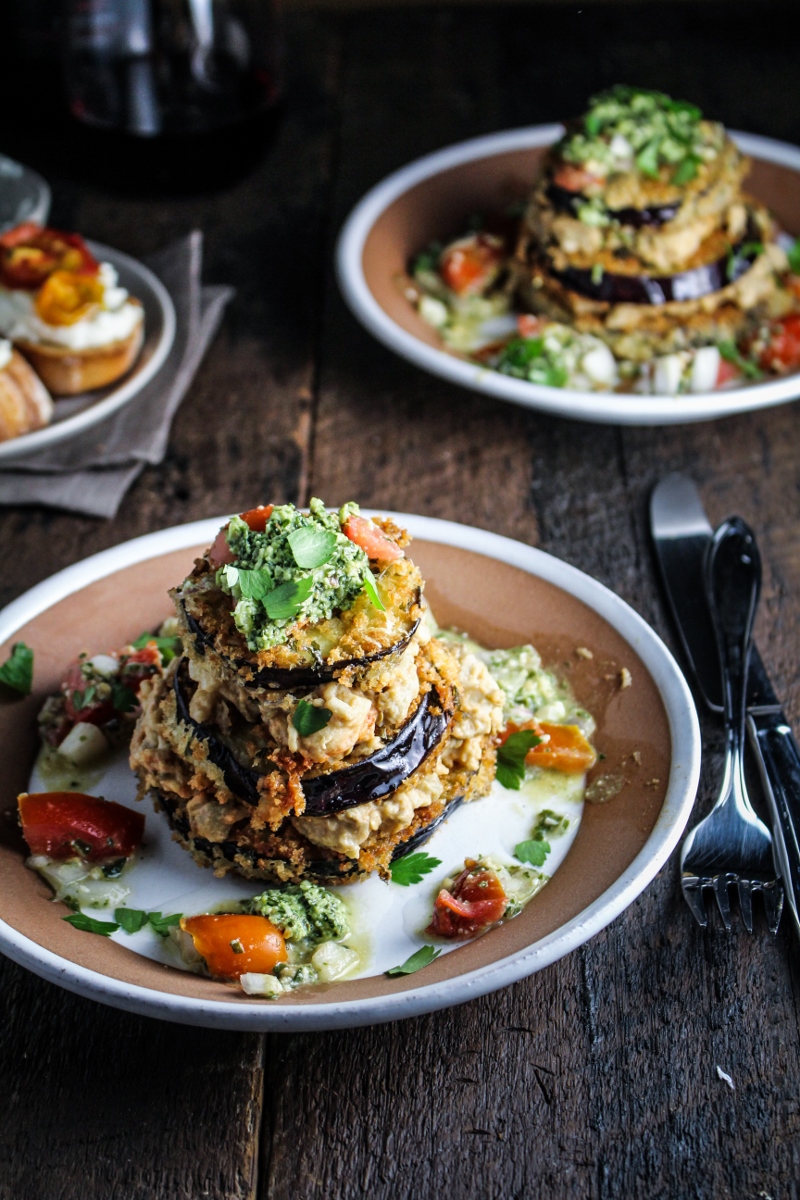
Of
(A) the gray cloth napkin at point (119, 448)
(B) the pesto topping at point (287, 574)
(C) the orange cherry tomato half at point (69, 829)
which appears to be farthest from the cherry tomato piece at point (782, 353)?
(C) the orange cherry tomato half at point (69, 829)

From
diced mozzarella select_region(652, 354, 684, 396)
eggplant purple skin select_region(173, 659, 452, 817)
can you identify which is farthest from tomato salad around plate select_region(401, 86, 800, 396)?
eggplant purple skin select_region(173, 659, 452, 817)

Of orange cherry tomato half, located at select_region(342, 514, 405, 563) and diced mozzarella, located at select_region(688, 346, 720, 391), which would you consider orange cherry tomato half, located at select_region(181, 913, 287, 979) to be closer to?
orange cherry tomato half, located at select_region(342, 514, 405, 563)

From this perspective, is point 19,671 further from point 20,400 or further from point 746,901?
point 746,901

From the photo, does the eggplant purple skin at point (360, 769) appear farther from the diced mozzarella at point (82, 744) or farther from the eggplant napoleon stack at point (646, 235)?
the eggplant napoleon stack at point (646, 235)

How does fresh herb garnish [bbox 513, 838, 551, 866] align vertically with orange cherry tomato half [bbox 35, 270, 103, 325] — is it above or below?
below

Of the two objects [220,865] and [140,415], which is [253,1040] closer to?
[220,865]
